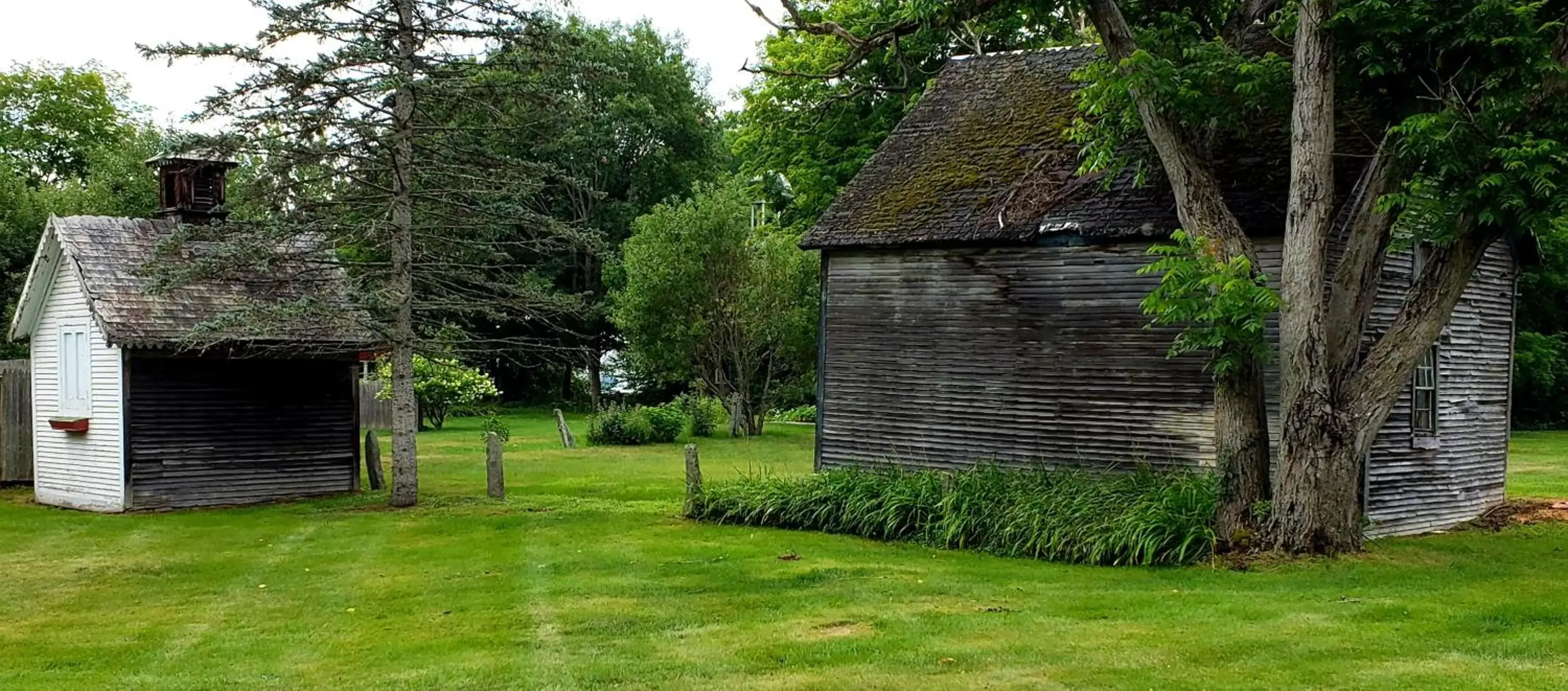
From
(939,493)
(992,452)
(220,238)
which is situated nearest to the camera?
(939,493)

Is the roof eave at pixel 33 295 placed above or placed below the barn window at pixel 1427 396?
above

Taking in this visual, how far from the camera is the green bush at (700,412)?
121 feet

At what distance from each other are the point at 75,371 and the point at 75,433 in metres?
0.98

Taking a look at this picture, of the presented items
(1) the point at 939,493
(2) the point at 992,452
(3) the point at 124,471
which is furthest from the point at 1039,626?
(3) the point at 124,471

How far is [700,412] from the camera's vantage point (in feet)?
122

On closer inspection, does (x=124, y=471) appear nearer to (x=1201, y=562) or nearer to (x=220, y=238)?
(x=220, y=238)

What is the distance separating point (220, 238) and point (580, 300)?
530cm

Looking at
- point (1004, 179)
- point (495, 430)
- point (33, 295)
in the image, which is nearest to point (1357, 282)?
point (1004, 179)

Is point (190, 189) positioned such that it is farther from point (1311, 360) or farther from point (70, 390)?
point (1311, 360)

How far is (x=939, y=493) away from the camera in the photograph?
16359 mm

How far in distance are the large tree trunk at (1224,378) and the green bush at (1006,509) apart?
0.37 meters

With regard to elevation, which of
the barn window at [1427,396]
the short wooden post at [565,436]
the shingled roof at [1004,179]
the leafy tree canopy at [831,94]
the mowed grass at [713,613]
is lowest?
the short wooden post at [565,436]

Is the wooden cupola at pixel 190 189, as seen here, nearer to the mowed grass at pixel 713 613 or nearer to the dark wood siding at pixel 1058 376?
the mowed grass at pixel 713 613

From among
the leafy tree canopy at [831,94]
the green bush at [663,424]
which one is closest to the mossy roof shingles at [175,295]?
the leafy tree canopy at [831,94]
